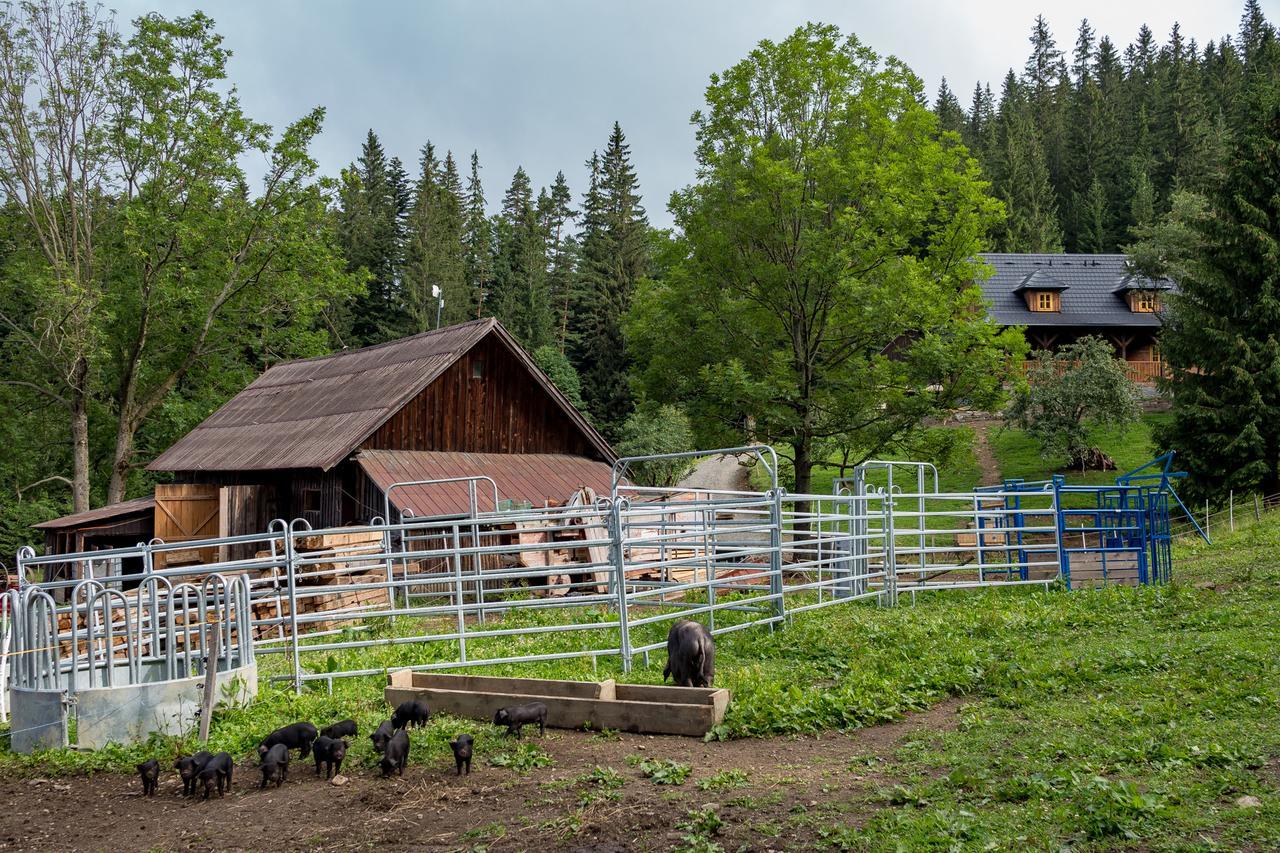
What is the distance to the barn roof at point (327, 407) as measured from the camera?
72.9 ft

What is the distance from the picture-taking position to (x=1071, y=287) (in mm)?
50156

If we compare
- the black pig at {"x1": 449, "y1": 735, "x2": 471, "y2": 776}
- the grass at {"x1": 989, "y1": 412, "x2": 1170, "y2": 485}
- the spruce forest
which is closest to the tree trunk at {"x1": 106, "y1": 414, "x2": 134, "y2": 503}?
the spruce forest

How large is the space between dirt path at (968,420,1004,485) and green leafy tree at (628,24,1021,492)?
12.9 m

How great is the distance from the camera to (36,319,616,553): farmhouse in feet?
71.5

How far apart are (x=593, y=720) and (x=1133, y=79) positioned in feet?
334

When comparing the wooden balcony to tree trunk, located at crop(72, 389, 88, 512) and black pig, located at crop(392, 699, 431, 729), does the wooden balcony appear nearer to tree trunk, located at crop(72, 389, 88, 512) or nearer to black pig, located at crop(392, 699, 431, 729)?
tree trunk, located at crop(72, 389, 88, 512)

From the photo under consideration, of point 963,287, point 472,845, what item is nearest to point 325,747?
point 472,845

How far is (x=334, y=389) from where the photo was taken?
26094mm

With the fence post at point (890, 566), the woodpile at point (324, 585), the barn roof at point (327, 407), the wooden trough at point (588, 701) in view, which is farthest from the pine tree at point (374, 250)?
the wooden trough at point (588, 701)

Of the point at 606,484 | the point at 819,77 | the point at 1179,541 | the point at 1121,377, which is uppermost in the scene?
the point at 819,77

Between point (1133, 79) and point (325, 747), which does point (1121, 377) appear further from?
point (1133, 79)

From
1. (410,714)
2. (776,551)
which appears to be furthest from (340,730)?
(776,551)

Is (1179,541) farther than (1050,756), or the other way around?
(1179,541)

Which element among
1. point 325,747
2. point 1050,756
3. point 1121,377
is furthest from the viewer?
point 1121,377
